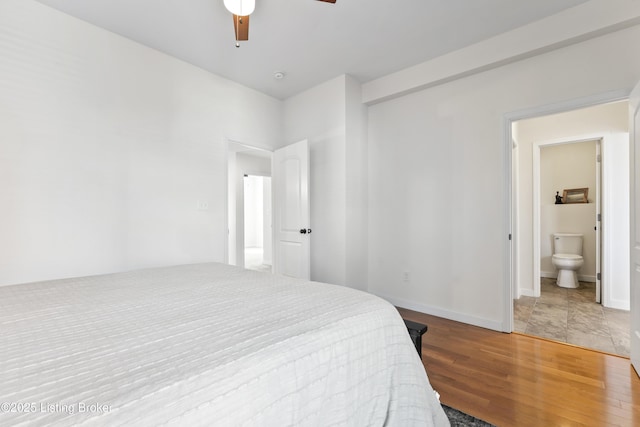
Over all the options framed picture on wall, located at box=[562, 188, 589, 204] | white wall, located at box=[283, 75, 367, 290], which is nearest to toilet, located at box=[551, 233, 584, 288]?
framed picture on wall, located at box=[562, 188, 589, 204]

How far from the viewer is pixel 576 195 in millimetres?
4867

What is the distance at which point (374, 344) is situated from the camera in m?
1.02

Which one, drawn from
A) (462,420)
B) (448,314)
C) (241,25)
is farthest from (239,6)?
(448,314)

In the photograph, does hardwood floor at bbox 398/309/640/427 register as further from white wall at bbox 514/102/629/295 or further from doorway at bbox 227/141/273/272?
doorway at bbox 227/141/273/272

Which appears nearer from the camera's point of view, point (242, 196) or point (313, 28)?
point (313, 28)

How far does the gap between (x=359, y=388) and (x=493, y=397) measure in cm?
134

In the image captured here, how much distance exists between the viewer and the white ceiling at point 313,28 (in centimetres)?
225

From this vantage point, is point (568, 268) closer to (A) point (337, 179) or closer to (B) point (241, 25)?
(A) point (337, 179)

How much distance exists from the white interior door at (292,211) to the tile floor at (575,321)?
2.38 metres

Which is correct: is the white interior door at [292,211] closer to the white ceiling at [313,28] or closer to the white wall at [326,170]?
the white wall at [326,170]

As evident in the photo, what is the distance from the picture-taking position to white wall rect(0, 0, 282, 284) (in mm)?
2135

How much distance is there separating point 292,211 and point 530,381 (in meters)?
2.80

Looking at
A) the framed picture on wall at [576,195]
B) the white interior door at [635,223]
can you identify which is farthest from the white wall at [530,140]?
the white interior door at [635,223]

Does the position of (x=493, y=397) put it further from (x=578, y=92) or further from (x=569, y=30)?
(x=569, y=30)
